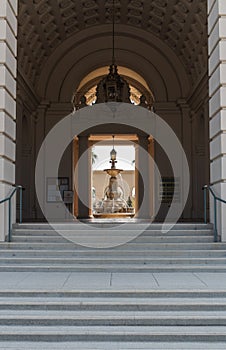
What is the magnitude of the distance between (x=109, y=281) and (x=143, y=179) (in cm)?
1547

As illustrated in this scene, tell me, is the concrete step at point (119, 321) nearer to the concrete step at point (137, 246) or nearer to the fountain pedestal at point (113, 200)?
the concrete step at point (137, 246)

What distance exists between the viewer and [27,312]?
22.6 feet

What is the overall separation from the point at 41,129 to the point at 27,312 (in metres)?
15.8

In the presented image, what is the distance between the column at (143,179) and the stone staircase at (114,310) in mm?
13094

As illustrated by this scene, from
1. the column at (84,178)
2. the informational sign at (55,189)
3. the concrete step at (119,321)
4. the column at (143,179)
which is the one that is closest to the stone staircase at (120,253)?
the concrete step at (119,321)

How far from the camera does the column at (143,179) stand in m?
23.3

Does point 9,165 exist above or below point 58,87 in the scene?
below

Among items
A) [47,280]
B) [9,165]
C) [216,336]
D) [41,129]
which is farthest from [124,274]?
[41,129]

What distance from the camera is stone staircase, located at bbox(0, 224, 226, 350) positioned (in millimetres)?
6156

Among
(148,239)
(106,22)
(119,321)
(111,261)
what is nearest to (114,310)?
(119,321)

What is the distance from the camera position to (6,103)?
38.1ft

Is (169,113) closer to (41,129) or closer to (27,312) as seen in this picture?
(41,129)

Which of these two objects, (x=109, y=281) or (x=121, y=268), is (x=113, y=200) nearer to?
(x=121, y=268)

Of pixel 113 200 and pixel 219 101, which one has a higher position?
pixel 219 101
